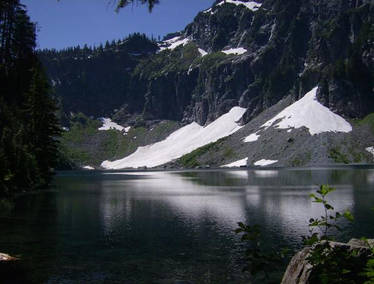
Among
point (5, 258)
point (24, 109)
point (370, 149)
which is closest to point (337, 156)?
point (370, 149)

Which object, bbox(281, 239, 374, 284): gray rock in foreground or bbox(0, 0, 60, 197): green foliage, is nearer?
bbox(281, 239, 374, 284): gray rock in foreground

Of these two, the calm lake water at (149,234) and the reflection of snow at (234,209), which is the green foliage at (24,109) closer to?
the calm lake water at (149,234)

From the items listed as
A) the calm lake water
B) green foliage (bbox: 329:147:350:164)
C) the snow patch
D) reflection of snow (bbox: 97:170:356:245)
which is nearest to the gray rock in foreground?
the calm lake water

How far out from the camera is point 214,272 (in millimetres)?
23516

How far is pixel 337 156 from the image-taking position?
19062cm

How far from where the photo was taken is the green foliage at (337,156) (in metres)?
188

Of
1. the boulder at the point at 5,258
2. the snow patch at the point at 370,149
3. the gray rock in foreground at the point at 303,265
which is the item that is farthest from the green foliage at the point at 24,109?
the snow patch at the point at 370,149

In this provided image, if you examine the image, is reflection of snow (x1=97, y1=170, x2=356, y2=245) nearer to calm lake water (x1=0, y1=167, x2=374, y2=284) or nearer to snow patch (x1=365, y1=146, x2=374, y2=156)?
calm lake water (x1=0, y1=167, x2=374, y2=284)

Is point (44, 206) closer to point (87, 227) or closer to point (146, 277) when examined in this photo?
point (87, 227)

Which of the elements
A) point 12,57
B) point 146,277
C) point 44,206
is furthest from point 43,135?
point 146,277

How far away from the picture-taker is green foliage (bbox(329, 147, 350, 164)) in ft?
617

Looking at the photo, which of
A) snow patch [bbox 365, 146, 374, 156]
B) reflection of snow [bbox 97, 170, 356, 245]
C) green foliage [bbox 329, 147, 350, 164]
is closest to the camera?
reflection of snow [bbox 97, 170, 356, 245]

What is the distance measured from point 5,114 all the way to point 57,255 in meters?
48.2

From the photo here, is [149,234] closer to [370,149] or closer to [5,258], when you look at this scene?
[5,258]
